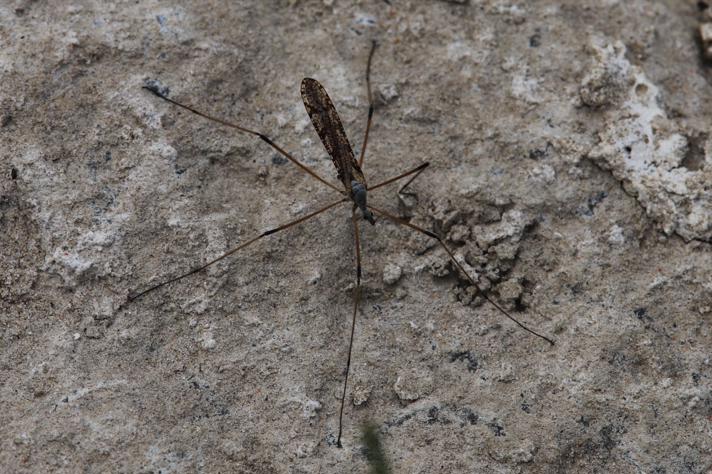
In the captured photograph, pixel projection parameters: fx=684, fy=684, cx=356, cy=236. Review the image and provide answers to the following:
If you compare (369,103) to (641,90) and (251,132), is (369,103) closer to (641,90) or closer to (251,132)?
(251,132)

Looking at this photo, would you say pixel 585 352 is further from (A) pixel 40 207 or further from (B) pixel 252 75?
(A) pixel 40 207

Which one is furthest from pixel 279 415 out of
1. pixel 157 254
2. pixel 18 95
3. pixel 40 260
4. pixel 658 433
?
pixel 18 95

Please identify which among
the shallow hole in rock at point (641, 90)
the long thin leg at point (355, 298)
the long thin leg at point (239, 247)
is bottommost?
the long thin leg at point (355, 298)

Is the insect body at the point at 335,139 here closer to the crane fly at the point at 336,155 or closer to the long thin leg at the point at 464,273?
the crane fly at the point at 336,155

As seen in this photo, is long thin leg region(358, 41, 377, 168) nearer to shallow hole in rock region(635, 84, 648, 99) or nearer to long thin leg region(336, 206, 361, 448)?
long thin leg region(336, 206, 361, 448)

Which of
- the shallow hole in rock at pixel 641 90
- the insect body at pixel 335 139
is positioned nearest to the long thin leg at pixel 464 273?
the insect body at pixel 335 139

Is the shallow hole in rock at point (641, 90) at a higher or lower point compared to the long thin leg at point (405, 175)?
higher

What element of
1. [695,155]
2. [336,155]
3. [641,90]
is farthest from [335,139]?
[695,155]

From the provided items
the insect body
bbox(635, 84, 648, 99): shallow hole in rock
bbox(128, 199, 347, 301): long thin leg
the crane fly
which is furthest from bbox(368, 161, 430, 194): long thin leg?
bbox(635, 84, 648, 99): shallow hole in rock
